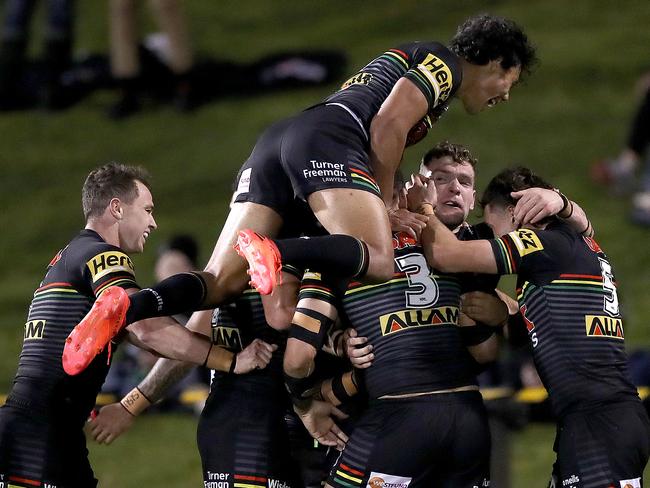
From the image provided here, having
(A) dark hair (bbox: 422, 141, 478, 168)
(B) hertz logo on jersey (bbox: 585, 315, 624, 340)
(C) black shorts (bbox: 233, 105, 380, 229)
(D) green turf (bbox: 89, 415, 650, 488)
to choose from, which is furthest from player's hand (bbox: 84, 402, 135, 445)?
(D) green turf (bbox: 89, 415, 650, 488)

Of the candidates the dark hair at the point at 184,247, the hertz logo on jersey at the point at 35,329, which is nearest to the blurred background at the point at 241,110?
the dark hair at the point at 184,247

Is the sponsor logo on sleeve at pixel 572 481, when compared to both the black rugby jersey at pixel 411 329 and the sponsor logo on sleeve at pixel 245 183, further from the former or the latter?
the sponsor logo on sleeve at pixel 245 183

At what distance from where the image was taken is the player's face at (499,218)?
525 cm

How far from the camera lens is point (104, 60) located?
14844 mm

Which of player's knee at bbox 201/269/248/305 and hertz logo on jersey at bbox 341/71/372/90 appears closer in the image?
player's knee at bbox 201/269/248/305

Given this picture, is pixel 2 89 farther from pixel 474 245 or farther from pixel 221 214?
pixel 474 245

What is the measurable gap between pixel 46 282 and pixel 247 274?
888 mm

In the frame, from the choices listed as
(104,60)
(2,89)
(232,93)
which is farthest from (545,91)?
(2,89)

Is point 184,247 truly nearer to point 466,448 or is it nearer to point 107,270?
point 107,270

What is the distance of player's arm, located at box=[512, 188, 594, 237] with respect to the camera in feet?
16.4

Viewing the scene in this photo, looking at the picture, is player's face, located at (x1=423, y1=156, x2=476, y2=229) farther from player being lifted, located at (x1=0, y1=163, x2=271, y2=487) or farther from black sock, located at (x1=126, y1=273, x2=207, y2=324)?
black sock, located at (x1=126, y1=273, x2=207, y2=324)

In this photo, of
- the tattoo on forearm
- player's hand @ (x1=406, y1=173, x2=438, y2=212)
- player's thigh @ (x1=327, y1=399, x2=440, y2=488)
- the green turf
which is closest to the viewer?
player's thigh @ (x1=327, y1=399, x2=440, y2=488)

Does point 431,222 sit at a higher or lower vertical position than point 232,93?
lower

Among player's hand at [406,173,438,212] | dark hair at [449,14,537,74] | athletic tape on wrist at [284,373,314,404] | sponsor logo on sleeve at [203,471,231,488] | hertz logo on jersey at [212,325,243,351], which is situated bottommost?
sponsor logo on sleeve at [203,471,231,488]
